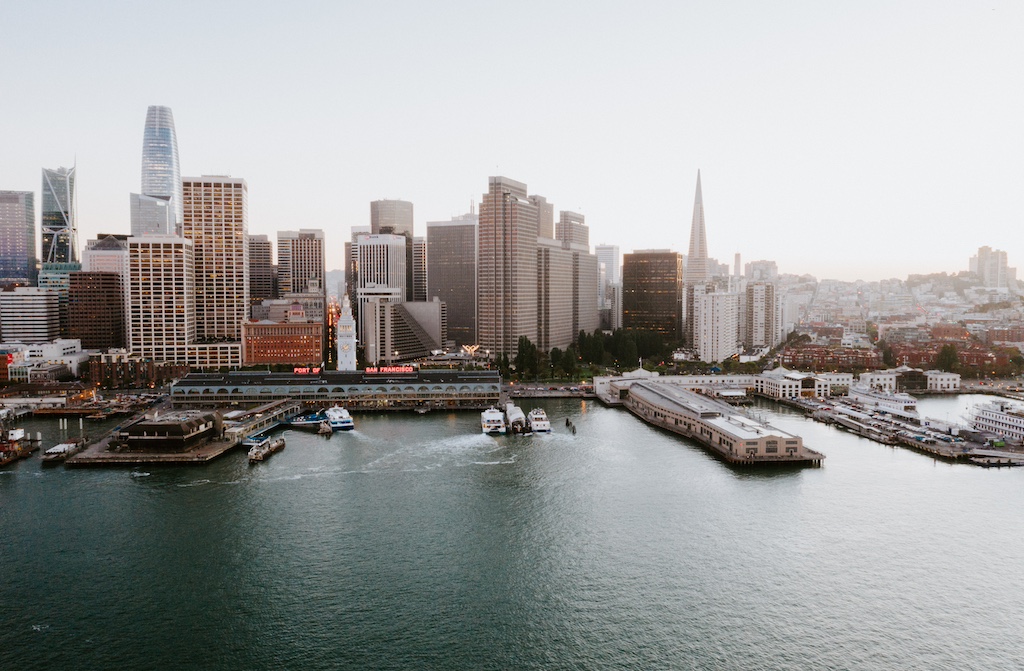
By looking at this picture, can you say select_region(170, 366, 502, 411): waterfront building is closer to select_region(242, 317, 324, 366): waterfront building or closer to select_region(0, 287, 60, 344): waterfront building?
select_region(242, 317, 324, 366): waterfront building

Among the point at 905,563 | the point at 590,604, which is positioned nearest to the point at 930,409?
the point at 905,563

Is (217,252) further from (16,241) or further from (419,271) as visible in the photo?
(16,241)

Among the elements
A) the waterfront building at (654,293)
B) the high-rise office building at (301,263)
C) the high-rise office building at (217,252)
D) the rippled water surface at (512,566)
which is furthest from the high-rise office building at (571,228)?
the rippled water surface at (512,566)

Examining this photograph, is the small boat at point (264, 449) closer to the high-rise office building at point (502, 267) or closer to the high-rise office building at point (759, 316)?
the high-rise office building at point (502, 267)

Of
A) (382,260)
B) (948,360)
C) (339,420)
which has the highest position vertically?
(382,260)

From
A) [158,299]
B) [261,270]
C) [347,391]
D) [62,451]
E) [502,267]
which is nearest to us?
[62,451]

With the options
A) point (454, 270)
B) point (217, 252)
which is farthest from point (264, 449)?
point (454, 270)

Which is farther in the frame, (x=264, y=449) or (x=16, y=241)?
(x=16, y=241)

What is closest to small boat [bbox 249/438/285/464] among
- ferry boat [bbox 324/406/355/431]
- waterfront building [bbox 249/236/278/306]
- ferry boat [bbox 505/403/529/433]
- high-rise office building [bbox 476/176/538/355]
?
ferry boat [bbox 324/406/355/431]
